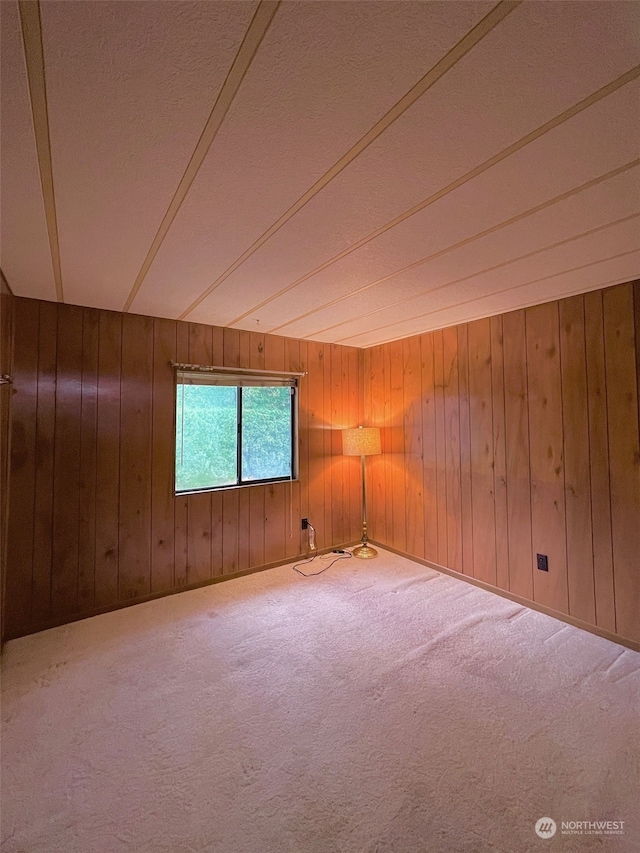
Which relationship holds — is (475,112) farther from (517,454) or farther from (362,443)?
(362,443)

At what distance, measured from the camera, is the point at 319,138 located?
104cm

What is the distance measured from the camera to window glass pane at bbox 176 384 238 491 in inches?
116

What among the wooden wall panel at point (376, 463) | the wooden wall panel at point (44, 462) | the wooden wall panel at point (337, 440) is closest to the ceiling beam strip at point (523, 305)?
the wooden wall panel at point (376, 463)

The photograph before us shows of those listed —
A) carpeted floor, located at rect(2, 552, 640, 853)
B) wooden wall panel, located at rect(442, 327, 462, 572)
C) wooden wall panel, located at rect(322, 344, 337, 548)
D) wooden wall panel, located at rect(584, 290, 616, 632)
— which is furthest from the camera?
wooden wall panel, located at rect(322, 344, 337, 548)

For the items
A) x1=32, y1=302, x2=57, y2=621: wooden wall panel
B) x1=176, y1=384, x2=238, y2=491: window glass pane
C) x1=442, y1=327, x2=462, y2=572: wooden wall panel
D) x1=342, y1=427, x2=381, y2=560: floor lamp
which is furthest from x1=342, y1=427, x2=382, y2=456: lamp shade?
x1=32, y1=302, x2=57, y2=621: wooden wall panel

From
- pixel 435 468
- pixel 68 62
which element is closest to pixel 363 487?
pixel 435 468

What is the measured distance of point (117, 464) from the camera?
264 centimetres

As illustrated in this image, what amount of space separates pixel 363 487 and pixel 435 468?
0.80 m

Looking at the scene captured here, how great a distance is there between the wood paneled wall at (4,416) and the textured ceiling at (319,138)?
26 cm

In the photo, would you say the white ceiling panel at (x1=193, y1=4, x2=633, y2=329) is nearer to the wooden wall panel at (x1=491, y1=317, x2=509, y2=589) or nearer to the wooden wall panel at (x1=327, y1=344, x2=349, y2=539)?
the wooden wall panel at (x1=491, y1=317, x2=509, y2=589)

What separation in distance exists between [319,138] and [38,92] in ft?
2.37

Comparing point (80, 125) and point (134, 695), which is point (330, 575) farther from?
point (80, 125)

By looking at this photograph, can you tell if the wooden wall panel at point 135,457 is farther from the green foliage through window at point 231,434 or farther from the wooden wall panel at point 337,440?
the wooden wall panel at point 337,440

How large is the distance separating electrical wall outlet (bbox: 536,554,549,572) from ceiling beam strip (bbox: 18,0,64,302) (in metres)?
3.33
